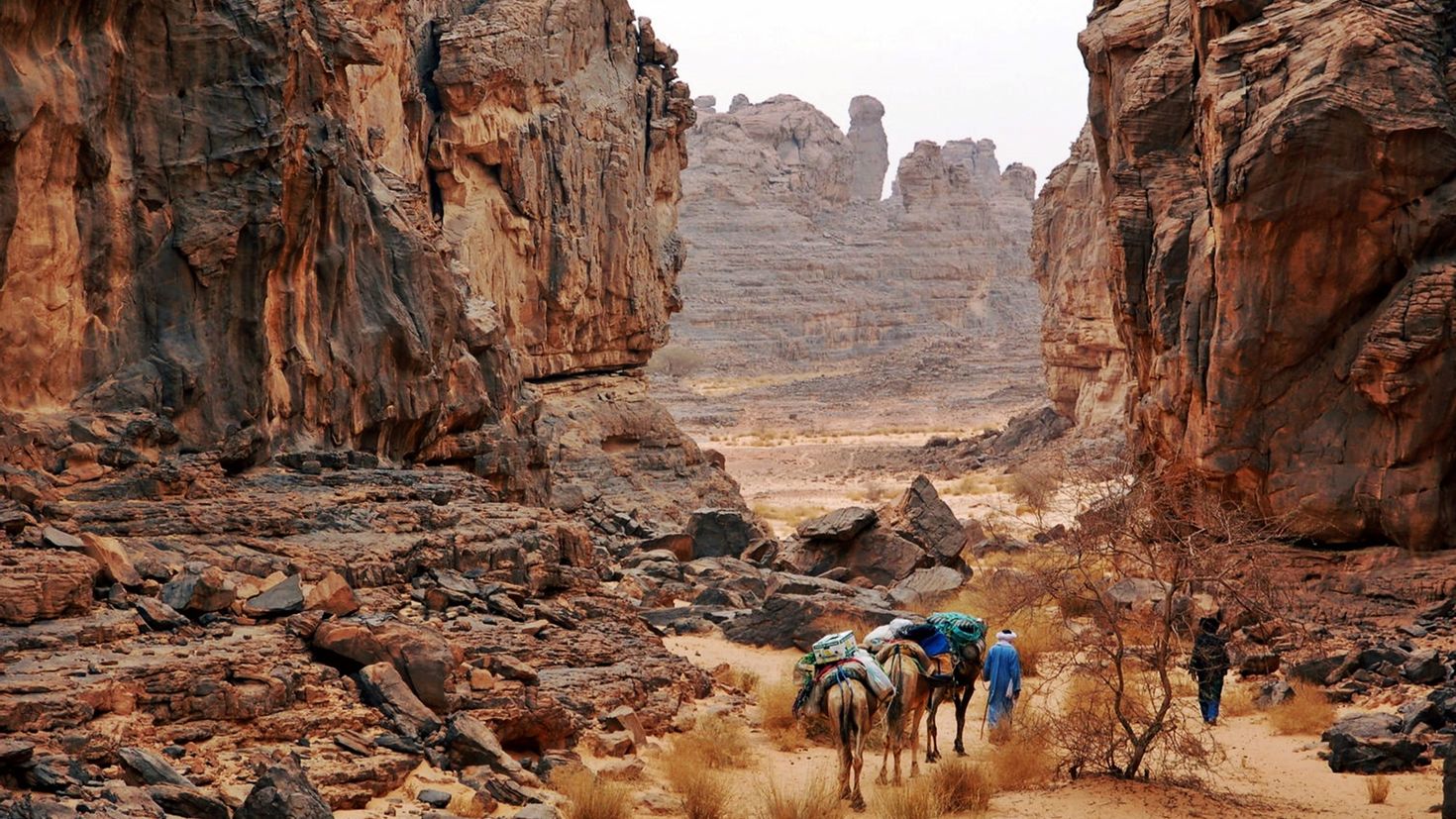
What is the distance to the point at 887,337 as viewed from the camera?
350 feet

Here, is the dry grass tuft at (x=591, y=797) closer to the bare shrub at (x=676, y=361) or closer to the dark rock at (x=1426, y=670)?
the dark rock at (x=1426, y=670)

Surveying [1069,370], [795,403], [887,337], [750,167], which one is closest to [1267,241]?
[1069,370]

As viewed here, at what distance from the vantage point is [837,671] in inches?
449

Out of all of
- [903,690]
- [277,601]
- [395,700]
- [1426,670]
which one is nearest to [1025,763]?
[903,690]

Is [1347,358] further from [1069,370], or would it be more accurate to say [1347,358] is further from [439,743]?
[1069,370]

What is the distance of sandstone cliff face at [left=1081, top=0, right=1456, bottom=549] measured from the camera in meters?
17.1

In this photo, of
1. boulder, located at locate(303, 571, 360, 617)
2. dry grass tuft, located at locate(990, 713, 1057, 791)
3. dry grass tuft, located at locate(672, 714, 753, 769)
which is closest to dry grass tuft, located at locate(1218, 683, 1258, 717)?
dry grass tuft, located at locate(990, 713, 1057, 791)

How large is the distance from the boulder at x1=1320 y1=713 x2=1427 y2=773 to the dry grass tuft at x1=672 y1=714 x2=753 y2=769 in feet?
16.8

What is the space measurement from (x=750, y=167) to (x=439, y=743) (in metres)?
106

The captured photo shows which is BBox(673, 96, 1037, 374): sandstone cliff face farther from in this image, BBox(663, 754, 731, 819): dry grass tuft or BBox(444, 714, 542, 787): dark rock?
BBox(444, 714, 542, 787): dark rock

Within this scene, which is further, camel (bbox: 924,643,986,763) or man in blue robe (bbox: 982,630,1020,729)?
man in blue robe (bbox: 982,630,1020,729)

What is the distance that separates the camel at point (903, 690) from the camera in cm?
1196

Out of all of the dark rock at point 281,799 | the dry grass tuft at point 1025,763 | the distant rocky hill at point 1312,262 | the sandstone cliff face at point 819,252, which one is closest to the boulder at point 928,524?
the distant rocky hill at point 1312,262

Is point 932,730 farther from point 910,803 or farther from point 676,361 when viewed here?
point 676,361
